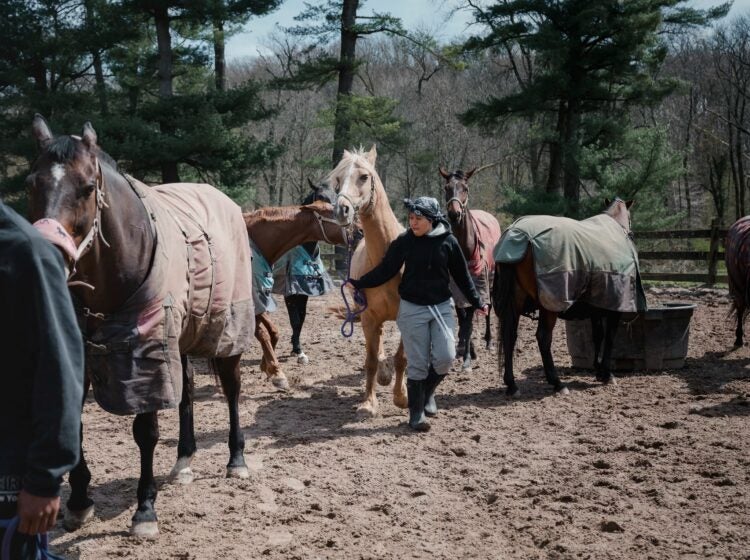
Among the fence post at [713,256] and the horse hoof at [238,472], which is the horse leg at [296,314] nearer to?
the horse hoof at [238,472]

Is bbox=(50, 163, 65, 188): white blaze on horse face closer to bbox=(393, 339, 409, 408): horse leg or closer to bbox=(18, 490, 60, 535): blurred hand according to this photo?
bbox=(18, 490, 60, 535): blurred hand

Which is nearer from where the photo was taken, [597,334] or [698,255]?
[597,334]

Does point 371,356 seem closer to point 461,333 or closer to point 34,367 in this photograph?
point 461,333

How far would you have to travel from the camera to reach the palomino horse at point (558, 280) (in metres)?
6.65

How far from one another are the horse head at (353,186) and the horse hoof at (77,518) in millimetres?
2789

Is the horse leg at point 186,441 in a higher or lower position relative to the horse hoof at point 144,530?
higher

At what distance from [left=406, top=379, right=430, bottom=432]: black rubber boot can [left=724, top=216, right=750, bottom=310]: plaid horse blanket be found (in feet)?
13.7

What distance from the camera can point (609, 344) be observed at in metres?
7.15

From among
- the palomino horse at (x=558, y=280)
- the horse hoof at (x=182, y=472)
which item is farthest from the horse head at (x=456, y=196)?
the horse hoof at (x=182, y=472)

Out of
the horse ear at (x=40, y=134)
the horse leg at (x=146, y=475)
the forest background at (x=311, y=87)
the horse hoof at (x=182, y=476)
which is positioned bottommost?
the horse hoof at (x=182, y=476)

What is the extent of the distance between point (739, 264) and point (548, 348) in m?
2.82

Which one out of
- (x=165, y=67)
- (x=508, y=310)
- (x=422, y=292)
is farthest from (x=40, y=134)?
(x=165, y=67)

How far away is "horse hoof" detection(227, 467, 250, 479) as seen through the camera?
15.0ft

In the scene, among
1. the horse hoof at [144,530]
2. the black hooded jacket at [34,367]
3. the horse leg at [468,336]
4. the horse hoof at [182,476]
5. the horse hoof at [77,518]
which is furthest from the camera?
the horse leg at [468,336]
